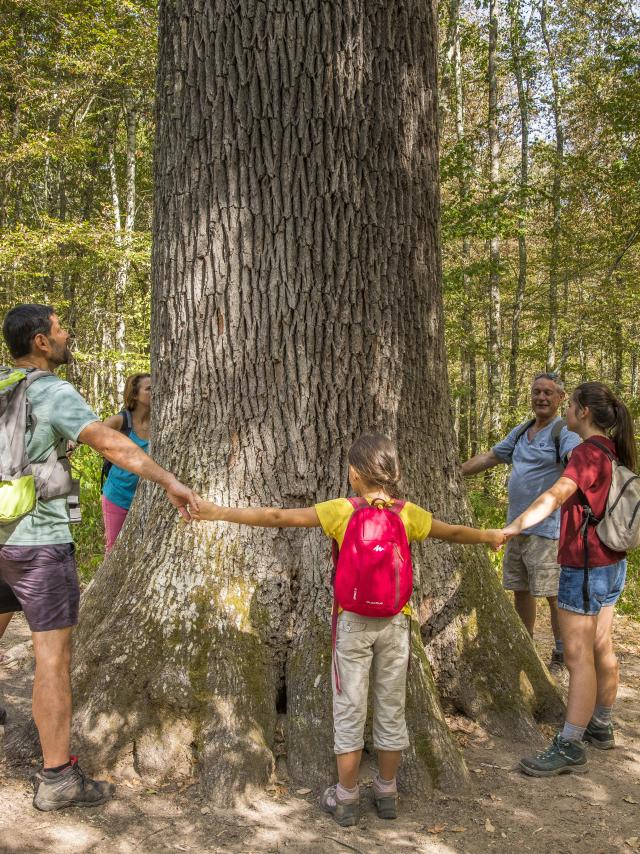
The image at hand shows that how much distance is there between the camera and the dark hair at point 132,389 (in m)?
5.09

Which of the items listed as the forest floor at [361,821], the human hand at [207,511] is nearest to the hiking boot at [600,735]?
the forest floor at [361,821]

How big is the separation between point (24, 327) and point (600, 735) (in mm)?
3842

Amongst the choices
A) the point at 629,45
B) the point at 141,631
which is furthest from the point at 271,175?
the point at 629,45

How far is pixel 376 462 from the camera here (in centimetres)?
290

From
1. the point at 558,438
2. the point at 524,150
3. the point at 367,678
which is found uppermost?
the point at 524,150

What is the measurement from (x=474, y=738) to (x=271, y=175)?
325 centimetres

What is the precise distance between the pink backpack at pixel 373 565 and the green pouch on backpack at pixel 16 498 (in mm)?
1381

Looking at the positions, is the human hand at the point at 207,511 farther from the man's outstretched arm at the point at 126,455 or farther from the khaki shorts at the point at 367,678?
the khaki shorts at the point at 367,678

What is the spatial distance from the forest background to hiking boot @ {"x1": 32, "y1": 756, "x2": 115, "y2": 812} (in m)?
6.09

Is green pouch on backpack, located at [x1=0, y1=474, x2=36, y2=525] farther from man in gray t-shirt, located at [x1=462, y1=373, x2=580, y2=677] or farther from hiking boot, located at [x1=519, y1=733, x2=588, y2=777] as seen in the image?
man in gray t-shirt, located at [x1=462, y1=373, x2=580, y2=677]

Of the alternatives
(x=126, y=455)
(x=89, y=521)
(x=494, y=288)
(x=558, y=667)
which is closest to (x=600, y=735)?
(x=558, y=667)

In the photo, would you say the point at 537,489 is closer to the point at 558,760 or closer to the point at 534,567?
the point at 534,567

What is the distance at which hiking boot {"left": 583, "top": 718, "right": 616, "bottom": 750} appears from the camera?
3882mm

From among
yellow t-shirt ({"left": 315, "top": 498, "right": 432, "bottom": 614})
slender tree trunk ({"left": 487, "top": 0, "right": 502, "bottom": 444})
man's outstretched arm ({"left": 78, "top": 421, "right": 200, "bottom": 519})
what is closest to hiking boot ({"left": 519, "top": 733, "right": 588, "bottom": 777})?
yellow t-shirt ({"left": 315, "top": 498, "right": 432, "bottom": 614})
